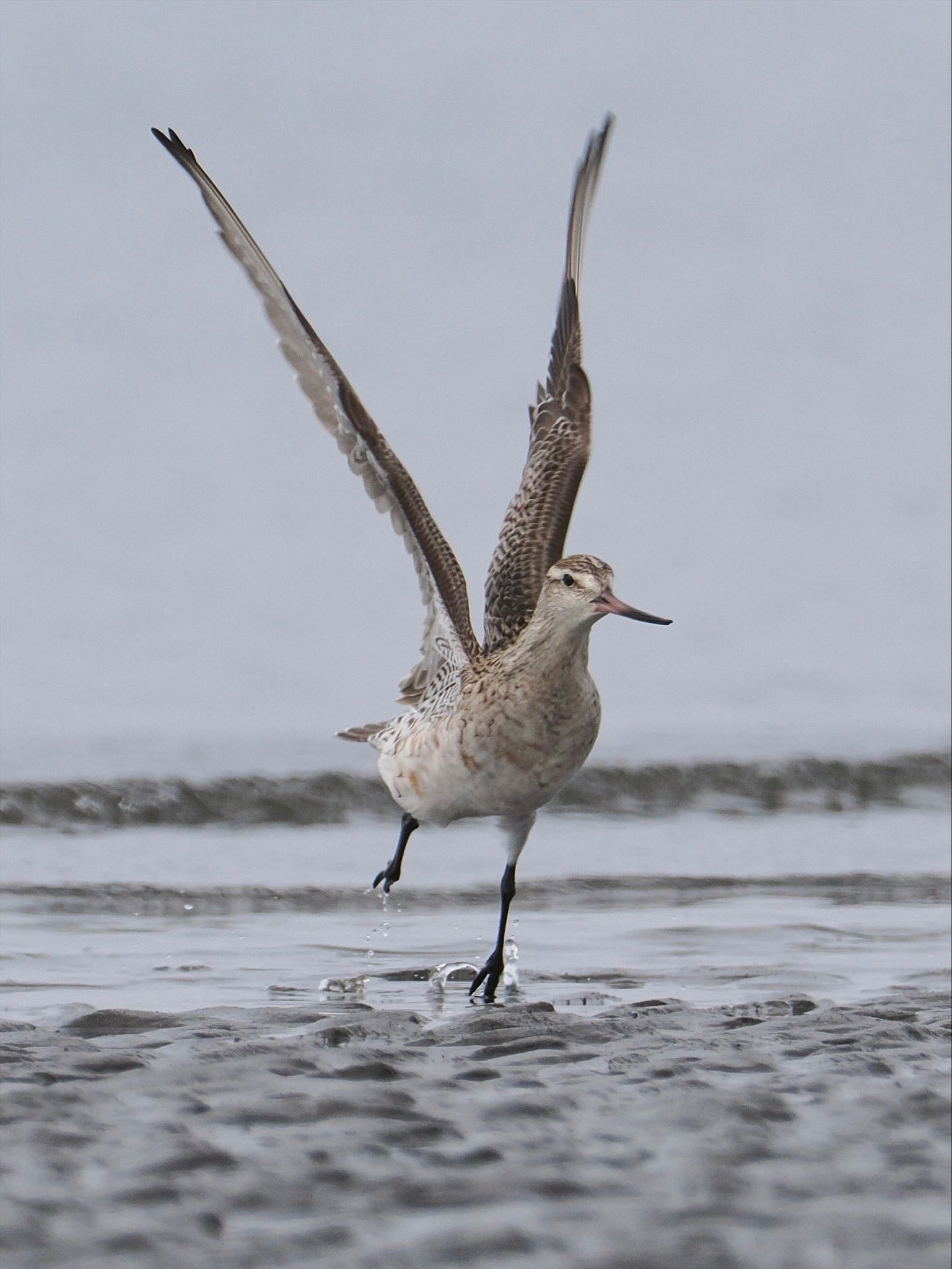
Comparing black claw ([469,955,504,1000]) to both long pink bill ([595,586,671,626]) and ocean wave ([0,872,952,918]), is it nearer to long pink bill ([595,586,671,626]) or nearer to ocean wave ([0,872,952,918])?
long pink bill ([595,586,671,626])

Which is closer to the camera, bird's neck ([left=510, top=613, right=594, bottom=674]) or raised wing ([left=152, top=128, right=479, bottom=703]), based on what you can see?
raised wing ([left=152, top=128, right=479, bottom=703])

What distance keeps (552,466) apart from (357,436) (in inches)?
52.3

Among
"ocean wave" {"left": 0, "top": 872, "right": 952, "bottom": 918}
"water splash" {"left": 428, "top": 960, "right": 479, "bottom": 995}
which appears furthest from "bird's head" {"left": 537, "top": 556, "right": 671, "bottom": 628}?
"ocean wave" {"left": 0, "top": 872, "right": 952, "bottom": 918}

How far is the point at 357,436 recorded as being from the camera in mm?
7020

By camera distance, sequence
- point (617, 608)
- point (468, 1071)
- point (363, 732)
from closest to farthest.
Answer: point (468, 1071) → point (617, 608) → point (363, 732)

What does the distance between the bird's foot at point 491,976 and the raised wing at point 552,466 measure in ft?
3.97

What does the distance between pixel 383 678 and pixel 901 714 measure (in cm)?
351

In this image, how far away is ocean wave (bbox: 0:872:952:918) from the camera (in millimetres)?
8664

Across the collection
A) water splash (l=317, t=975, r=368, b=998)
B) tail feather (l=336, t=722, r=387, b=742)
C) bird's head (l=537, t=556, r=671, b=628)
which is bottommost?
water splash (l=317, t=975, r=368, b=998)

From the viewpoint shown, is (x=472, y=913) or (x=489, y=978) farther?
(x=472, y=913)

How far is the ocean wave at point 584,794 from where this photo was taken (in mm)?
10898

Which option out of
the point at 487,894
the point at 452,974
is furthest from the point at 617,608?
the point at 487,894

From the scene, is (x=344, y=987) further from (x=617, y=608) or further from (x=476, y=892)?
(x=476, y=892)

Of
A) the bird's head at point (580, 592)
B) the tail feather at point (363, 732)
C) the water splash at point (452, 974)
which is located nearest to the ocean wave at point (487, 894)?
the tail feather at point (363, 732)
